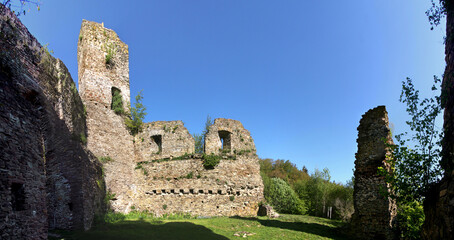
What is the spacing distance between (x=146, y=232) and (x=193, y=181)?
708 cm

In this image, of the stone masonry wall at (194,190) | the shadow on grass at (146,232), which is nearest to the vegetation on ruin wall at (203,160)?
the stone masonry wall at (194,190)

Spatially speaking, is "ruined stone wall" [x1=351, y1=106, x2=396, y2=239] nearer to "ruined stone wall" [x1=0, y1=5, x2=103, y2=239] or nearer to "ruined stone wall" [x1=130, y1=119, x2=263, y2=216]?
"ruined stone wall" [x1=130, y1=119, x2=263, y2=216]

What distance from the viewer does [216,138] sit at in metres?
20.0

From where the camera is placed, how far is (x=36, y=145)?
22.8 ft

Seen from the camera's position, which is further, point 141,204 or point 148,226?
point 141,204

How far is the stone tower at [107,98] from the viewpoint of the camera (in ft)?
53.6

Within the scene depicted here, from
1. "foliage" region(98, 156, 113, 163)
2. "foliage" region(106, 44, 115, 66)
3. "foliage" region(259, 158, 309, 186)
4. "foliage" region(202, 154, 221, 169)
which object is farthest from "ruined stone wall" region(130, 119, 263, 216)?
"foliage" region(259, 158, 309, 186)

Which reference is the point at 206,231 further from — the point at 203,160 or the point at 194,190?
the point at 203,160

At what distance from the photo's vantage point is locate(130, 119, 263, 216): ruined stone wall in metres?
18.1

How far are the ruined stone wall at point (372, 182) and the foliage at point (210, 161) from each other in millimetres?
9157

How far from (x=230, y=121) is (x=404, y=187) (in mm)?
13533

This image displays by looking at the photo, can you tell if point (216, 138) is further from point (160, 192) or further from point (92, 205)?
point (92, 205)

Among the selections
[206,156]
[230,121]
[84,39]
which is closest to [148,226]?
[206,156]

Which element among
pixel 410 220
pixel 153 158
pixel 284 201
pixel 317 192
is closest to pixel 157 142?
pixel 153 158
